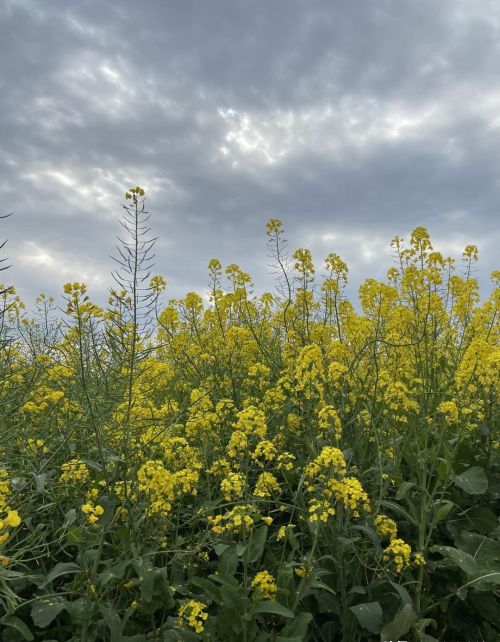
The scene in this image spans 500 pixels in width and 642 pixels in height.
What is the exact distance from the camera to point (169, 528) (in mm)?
2814

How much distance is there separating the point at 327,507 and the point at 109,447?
1.36 meters

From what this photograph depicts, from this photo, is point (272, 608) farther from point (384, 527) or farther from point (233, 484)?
point (384, 527)

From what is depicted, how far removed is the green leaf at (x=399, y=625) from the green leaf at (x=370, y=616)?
4 cm

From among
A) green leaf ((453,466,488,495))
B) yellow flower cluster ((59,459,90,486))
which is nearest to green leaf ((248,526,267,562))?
yellow flower cluster ((59,459,90,486))

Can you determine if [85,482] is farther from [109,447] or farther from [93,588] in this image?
[93,588]

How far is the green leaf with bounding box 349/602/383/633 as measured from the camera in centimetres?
232

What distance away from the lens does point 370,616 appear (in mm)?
2344

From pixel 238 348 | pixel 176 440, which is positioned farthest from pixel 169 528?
pixel 238 348

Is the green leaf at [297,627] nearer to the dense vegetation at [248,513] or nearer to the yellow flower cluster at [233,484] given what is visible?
the dense vegetation at [248,513]

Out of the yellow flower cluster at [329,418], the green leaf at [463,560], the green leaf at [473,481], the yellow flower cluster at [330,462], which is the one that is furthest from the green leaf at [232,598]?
the green leaf at [473,481]

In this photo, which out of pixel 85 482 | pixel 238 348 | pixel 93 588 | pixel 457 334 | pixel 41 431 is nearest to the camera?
pixel 93 588

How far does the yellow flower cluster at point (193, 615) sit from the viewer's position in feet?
6.93

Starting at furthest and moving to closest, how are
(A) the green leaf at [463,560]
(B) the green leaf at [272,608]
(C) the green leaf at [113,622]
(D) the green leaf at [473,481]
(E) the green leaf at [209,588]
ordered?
(D) the green leaf at [473,481] → (A) the green leaf at [463,560] → (E) the green leaf at [209,588] → (C) the green leaf at [113,622] → (B) the green leaf at [272,608]

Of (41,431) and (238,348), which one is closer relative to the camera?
(41,431)
